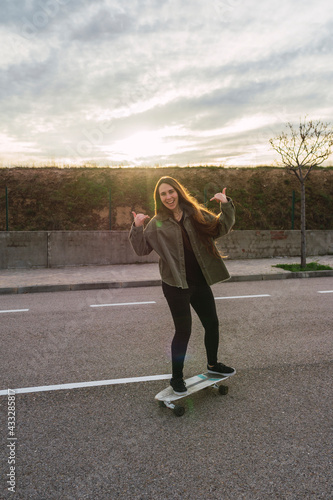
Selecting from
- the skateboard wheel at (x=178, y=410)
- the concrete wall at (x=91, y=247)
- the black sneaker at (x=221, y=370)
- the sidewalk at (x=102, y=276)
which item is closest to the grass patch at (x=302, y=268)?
the sidewalk at (x=102, y=276)

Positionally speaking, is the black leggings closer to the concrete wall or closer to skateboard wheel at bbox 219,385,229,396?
skateboard wheel at bbox 219,385,229,396

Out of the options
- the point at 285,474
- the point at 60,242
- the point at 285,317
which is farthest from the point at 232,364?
the point at 60,242

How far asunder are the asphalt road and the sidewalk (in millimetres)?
3341

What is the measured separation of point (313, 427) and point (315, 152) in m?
10.6

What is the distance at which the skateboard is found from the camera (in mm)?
3119

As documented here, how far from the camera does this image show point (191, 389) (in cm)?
335

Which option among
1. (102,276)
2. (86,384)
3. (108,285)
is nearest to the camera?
(86,384)

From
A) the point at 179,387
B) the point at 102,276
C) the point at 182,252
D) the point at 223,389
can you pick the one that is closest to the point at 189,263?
the point at 182,252

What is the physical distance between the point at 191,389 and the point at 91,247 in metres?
9.91

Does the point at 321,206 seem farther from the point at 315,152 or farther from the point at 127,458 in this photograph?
the point at 127,458

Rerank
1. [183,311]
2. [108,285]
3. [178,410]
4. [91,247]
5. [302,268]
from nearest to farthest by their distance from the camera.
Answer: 1. [178,410]
2. [183,311]
3. [108,285]
4. [302,268]
5. [91,247]

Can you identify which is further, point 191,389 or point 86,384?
point 86,384

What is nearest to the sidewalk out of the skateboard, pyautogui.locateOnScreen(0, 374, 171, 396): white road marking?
pyautogui.locateOnScreen(0, 374, 171, 396): white road marking

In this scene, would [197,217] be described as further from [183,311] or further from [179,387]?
[179,387]
